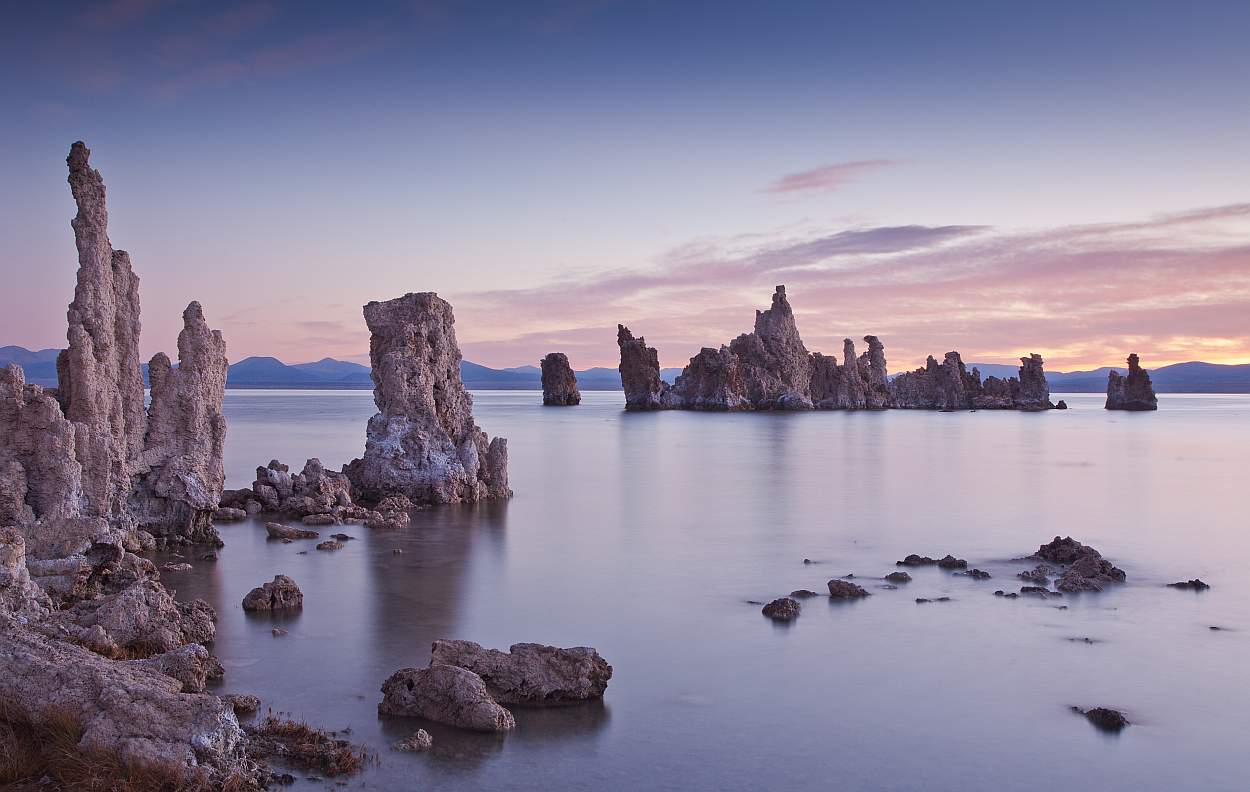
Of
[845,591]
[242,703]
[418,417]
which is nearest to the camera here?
[242,703]

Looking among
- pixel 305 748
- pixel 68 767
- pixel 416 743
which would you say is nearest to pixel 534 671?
pixel 416 743

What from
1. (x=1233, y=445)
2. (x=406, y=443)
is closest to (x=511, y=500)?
(x=406, y=443)

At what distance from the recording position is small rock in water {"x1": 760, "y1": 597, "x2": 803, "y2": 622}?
15.9 m

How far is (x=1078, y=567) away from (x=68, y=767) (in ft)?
56.9

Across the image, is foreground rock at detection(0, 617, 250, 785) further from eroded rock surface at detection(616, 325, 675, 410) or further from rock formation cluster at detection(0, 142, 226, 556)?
eroded rock surface at detection(616, 325, 675, 410)

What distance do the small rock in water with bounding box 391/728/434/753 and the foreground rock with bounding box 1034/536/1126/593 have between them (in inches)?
498

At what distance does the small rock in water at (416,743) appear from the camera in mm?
10031

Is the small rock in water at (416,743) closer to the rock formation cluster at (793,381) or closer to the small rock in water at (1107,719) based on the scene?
the small rock in water at (1107,719)

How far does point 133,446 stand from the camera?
2116 centimetres

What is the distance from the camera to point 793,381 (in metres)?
131

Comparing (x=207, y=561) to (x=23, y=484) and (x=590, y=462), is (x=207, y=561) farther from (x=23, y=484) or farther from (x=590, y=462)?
(x=590, y=462)

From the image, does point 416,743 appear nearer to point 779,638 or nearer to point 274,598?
point 779,638

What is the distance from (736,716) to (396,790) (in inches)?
159

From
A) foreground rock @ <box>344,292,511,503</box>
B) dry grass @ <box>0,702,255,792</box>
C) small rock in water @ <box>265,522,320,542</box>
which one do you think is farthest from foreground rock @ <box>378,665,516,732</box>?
foreground rock @ <box>344,292,511,503</box>
